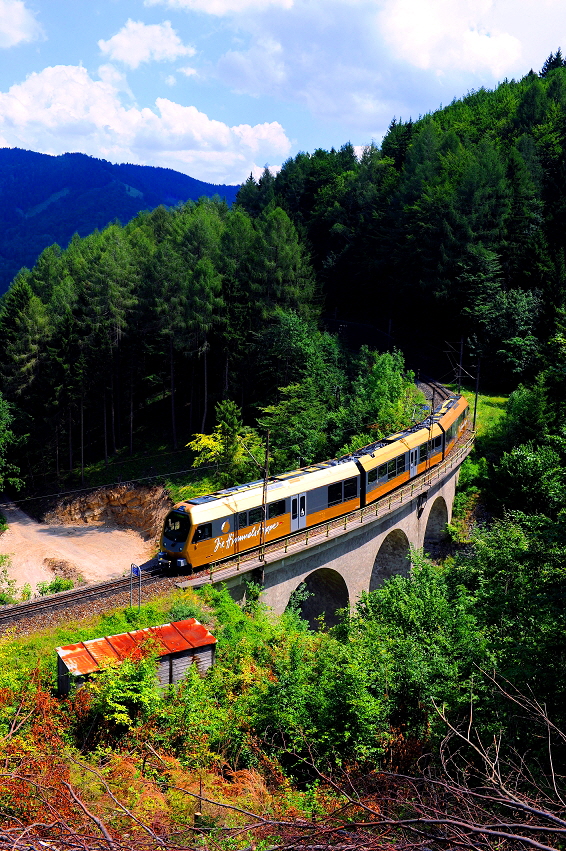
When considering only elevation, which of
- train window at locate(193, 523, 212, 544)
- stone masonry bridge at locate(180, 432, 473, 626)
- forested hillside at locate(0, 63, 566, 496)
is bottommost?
stone masonry bridge at locate(180, 432, 473, 626)

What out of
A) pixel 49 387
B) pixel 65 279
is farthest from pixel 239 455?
pixel 65 279

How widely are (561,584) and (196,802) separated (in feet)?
25.5

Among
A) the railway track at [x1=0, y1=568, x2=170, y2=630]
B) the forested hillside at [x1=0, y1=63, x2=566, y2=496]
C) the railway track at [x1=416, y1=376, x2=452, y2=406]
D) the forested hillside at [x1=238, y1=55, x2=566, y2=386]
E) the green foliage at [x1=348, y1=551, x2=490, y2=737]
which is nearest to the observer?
the green foliage at [x1=348, y1=551, x2=490, y2=737]

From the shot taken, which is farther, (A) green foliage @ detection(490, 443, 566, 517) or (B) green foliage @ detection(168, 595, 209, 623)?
(A) green foliage @ detection(490, 443, 566, 517)

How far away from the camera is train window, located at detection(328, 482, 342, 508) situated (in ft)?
82.9

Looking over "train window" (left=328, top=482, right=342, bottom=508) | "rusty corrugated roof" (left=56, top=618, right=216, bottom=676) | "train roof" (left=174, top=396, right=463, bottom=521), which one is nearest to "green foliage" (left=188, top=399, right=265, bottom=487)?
"train roof" (left=174, top=396, right=463, bottom=521)

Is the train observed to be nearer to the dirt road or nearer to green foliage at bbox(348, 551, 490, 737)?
green foliage at bbox(348, 551, 490, 737)

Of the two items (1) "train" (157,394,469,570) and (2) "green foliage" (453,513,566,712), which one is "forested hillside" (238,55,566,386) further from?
(2) "green foliage" (453,513,566,712)

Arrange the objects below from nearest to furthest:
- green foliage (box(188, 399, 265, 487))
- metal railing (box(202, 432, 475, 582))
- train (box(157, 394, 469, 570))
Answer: train (box(157, 394, 469, 570)), metal railing (box(202, 432, 475, 582)), green foliage (box(188, 399, 265, 487))

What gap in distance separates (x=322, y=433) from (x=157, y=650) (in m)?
24.7

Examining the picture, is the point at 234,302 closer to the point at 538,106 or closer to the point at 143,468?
the point at 143,468

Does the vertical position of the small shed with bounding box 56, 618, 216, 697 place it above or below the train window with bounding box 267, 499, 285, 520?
below

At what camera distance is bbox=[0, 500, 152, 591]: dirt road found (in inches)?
1411

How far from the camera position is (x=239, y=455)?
33.4m
